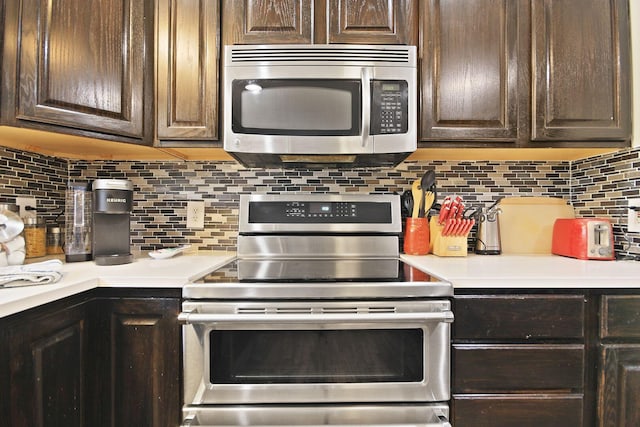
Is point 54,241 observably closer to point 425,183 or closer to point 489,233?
point 425,183

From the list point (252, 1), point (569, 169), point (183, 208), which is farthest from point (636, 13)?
point (183, 208)

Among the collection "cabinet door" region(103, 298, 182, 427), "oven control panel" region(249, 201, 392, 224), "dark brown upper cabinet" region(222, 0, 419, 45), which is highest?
"dark brown upper cabinet" region(222, 0, 419, 45)

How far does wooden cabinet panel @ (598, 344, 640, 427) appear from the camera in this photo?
39.0 inches

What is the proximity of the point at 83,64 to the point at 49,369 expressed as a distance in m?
0.98

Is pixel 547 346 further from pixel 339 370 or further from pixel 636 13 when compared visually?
pixel 636 13

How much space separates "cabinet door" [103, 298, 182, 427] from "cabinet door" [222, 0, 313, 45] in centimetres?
111

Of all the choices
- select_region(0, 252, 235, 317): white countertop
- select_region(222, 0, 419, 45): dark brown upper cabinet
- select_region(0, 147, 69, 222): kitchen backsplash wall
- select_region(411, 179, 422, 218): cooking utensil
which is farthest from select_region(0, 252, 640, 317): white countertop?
select_region(222, 0, 419, 45): dark brown upper cabinet

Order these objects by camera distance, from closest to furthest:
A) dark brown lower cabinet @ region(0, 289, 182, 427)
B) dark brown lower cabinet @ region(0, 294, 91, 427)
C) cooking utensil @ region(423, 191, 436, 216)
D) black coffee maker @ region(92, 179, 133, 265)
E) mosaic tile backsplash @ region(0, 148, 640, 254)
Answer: dark brown lower cabinet @ region(0, 294, 91, 427) → dark brown lower cabinet @ region(0, 289, 182, 427) → black coffee maker @ region(92, 179, 133, 265) → cooking utensil @ region(423, 191, 436, 216) → mosaic tile backsplash @ region(0, 148, 640, 254)

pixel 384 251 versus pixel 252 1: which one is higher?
pixel 252 1

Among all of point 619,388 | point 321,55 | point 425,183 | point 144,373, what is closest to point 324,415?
point 144,373

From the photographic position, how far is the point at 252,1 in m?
1.32

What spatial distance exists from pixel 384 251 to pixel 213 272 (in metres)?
0.77

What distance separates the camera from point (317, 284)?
3.22 ft

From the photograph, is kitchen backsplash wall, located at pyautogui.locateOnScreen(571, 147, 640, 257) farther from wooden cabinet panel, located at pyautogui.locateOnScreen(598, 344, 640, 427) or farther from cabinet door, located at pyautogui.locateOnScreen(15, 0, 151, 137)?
cabinet door, located at pyautogui.locateOnScreen(15, 0, 151, 137)
